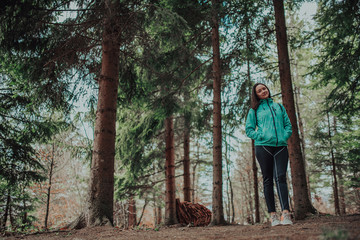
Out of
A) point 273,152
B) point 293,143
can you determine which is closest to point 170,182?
point 293,143

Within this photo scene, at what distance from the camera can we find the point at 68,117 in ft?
25.4

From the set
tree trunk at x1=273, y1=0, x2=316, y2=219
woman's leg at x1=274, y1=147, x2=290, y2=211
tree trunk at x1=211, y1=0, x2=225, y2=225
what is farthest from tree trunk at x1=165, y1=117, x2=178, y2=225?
woman's leg at x1=274, y1=147, x2=290, y2=211

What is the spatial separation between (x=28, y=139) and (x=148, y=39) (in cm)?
587

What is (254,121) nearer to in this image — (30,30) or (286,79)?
(286,79)

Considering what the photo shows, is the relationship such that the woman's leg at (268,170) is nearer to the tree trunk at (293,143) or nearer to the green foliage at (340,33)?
the tree trunk at (293,143)

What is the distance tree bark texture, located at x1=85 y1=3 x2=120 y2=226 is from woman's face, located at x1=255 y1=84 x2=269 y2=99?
321 centimetres

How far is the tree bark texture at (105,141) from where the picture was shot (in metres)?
4.91

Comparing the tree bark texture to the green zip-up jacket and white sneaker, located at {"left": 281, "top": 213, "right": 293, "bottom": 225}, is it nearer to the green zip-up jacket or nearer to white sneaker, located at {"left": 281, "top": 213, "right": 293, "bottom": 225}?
the green zip-up jacket

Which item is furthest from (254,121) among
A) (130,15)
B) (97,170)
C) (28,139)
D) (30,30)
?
(28,139)

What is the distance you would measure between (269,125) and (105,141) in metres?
3.41

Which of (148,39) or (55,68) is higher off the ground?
(148,39)

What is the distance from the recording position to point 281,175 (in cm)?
373

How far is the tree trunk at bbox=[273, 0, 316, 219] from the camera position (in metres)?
5.40

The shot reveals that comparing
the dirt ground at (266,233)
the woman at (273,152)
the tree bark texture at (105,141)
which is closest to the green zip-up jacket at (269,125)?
the woman at (273,152)
